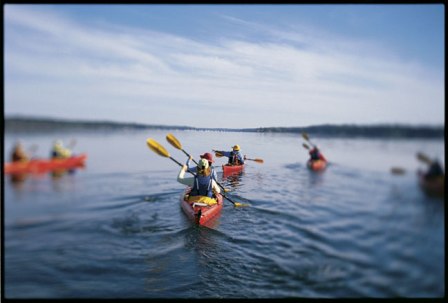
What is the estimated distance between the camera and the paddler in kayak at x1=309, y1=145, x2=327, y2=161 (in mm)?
7675

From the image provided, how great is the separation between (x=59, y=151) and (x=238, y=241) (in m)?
4.55

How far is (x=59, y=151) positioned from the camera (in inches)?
Result: 241

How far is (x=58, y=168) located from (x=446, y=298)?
7.60 meters

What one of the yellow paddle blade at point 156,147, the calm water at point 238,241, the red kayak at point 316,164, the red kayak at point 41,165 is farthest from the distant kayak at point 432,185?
the red kayak at point 41,165

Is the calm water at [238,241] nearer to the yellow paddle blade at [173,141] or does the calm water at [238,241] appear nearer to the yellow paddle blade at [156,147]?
the yellow paddle blade at [156,147]

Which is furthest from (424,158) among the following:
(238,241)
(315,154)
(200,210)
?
(200,210)

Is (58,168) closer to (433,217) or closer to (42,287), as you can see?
(42,287)

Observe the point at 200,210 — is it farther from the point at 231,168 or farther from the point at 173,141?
the point at 231,168

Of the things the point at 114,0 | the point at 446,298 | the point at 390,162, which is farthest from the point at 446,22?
the point at 114,0

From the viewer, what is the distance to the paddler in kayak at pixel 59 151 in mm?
6023

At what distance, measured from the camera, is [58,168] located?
20.7 feet

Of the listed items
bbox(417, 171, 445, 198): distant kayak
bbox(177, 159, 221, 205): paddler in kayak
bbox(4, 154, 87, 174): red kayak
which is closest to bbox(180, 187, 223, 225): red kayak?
bbox(177, 159, 221, 205): paddler in kayak

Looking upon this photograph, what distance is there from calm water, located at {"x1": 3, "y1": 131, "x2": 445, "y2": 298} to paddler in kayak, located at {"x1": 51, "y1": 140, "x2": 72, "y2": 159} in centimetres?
15

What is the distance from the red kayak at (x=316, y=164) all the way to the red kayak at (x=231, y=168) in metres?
5.30
